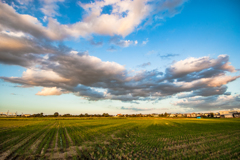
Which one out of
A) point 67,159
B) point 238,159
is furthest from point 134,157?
point 238,159

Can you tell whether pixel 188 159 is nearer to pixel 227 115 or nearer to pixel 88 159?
pixel 88 159

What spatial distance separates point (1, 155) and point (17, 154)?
4.03 ft

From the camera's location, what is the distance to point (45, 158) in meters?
11.4

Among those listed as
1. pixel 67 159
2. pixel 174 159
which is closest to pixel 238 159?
pixel 174 159

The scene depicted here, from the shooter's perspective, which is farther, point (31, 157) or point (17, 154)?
point (17, 154)

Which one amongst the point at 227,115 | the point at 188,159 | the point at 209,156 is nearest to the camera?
the point at 188,159

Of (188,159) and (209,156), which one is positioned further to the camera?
(209,156)

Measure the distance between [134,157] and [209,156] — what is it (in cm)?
671

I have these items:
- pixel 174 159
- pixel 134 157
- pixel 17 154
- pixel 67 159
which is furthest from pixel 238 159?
pixel 17 154

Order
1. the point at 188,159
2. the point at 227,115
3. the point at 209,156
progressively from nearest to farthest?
the point at 188,159, the point at 209,156, the point at 227,115

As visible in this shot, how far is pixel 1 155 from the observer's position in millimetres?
12086

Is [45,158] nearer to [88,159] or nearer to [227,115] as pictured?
[88,159]

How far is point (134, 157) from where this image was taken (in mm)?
11648

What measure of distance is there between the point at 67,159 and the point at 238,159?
568 inches
